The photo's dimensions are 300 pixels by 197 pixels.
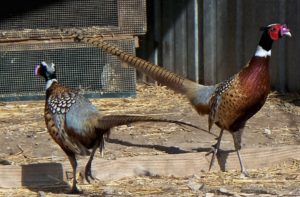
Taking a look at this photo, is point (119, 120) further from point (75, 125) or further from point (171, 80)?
point (171, 80)

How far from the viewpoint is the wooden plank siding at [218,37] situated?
844 cm

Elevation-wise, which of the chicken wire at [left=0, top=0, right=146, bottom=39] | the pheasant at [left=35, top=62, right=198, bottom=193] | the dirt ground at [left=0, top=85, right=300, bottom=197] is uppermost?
the chicken wire at [left=0, top=0, right=146, bottom=39]

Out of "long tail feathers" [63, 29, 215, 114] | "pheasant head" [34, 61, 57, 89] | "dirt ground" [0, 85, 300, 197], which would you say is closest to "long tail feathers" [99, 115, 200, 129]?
"dirt ground" [0, 85, 300, 197]

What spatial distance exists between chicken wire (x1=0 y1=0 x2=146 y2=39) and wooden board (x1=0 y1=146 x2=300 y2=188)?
2.83 m

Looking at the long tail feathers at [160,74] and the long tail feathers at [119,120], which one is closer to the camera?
the long tail feathers at [119,120]

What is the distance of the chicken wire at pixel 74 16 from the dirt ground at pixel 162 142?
851mm

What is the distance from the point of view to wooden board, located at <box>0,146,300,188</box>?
523cm

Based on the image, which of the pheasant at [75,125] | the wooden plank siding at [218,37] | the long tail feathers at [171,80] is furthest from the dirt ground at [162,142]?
the long tail feathers at [171,80]

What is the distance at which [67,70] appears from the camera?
332 inches

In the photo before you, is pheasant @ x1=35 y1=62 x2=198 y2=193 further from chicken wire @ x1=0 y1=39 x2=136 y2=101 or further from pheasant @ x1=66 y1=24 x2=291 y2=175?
chicken wire @ x1=0 y1=39 x2=136 y2=101

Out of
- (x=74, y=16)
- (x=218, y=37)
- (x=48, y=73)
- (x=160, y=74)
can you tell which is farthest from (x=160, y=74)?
(x=218, y=37)

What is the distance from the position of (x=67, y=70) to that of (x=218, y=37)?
186 cm

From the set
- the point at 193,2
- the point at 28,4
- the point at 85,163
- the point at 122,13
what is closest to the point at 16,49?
the point at 28,4

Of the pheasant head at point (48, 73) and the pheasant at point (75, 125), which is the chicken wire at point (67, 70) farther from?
→ the pheasant at point (75, 125)
